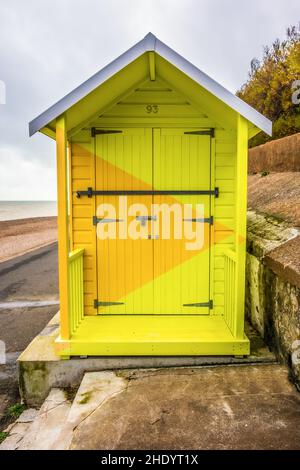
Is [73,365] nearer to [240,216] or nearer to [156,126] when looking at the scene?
[240,216]

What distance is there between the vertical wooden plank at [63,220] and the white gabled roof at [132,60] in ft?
0.63

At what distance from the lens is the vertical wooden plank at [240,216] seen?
3.70 metres

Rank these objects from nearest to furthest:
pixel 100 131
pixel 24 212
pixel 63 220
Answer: pixel 63 220
pixel 100 131
pixel 24 212

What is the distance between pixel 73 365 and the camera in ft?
12.5

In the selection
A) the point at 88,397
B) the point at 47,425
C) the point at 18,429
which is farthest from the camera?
the point at 18,429

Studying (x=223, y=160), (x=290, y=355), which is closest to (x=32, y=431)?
(x=290, y=355)

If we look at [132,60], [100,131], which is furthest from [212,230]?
[132,60]

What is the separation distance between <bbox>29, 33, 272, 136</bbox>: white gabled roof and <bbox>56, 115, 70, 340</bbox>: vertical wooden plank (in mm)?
191

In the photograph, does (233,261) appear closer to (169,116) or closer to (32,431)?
(169,116)

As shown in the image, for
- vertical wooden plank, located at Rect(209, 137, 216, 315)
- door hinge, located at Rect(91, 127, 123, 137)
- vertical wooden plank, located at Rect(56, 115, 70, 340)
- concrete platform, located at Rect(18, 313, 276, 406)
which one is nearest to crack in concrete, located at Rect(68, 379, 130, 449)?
concrete platform, located at Rect(18, 313, 276, 406)

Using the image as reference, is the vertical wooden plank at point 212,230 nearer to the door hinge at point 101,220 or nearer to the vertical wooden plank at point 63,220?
the door hinge at point 101,220

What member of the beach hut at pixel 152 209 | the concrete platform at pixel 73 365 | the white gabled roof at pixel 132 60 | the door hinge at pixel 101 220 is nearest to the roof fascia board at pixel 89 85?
the white gabled roof at pixel 132 60

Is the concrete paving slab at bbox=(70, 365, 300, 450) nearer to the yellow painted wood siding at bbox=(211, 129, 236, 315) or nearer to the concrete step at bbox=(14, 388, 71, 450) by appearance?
the concrete step at bbox=(14, 388, 71, 450)

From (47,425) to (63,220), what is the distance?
1.95m
